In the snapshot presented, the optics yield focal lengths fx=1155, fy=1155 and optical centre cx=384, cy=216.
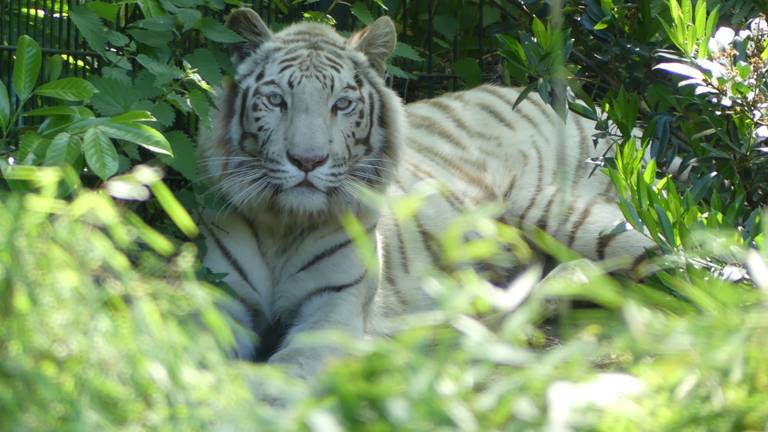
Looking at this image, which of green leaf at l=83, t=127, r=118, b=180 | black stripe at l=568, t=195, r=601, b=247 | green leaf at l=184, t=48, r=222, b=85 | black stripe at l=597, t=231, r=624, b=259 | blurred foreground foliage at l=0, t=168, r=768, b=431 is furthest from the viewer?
black stripe at l=568, t=195, r=601, b=247

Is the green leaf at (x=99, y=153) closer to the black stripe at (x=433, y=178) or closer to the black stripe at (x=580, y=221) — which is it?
the black stripe at (x=433, y=178)

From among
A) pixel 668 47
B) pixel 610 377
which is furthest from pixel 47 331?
pixel 668 47

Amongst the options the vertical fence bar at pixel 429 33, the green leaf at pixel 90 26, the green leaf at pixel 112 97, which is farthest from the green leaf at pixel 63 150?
the vertical fence bar at pixel 429 33

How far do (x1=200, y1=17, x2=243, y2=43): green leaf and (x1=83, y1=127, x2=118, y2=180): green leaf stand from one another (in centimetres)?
94

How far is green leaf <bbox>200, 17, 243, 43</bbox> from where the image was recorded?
373 centimetres

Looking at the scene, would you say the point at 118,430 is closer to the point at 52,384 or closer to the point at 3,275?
the point at 52,384

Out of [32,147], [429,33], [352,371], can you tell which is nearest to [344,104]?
[32,147]

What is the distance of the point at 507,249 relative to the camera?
15.3ft

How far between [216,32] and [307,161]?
0.55 metres

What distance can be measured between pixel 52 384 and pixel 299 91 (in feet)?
8.62

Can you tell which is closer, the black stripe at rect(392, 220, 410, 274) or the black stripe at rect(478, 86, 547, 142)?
the black stripe at rect(392, 220, 410, 274)

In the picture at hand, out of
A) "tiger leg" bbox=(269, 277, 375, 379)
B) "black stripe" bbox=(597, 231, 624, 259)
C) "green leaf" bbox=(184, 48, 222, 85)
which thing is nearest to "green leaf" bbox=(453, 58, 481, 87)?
"black stripe" bbox=(597, 231, 624, 259)

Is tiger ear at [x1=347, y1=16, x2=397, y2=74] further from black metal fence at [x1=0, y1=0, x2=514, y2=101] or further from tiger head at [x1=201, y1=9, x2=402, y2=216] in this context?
black metal fence at [x1=0, y1=0, x2=514, y2=101]

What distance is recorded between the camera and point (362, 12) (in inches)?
188
